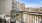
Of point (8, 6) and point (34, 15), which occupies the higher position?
point (8, 6)

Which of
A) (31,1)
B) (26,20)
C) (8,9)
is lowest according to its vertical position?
(26,20)

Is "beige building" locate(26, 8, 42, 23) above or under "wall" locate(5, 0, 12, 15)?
under

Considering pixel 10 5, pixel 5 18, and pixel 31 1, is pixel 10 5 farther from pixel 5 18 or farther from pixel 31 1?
pixel 31 1

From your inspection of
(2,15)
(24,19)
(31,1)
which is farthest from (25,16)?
(2,15)

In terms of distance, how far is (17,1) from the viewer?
1398 millimetres

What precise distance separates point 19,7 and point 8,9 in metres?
0.22

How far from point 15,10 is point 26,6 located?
0.22m

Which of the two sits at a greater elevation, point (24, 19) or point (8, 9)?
point (8, 9)

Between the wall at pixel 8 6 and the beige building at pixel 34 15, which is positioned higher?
the wall at pixel 8 6

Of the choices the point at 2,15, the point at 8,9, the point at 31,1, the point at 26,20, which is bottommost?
the point at 26,20

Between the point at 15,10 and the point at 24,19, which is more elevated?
the point at 15,10

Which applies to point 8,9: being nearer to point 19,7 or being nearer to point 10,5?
point 10,5

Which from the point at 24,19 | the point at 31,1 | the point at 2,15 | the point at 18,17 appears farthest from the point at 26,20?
the point at 2,15

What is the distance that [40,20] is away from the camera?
134cm
